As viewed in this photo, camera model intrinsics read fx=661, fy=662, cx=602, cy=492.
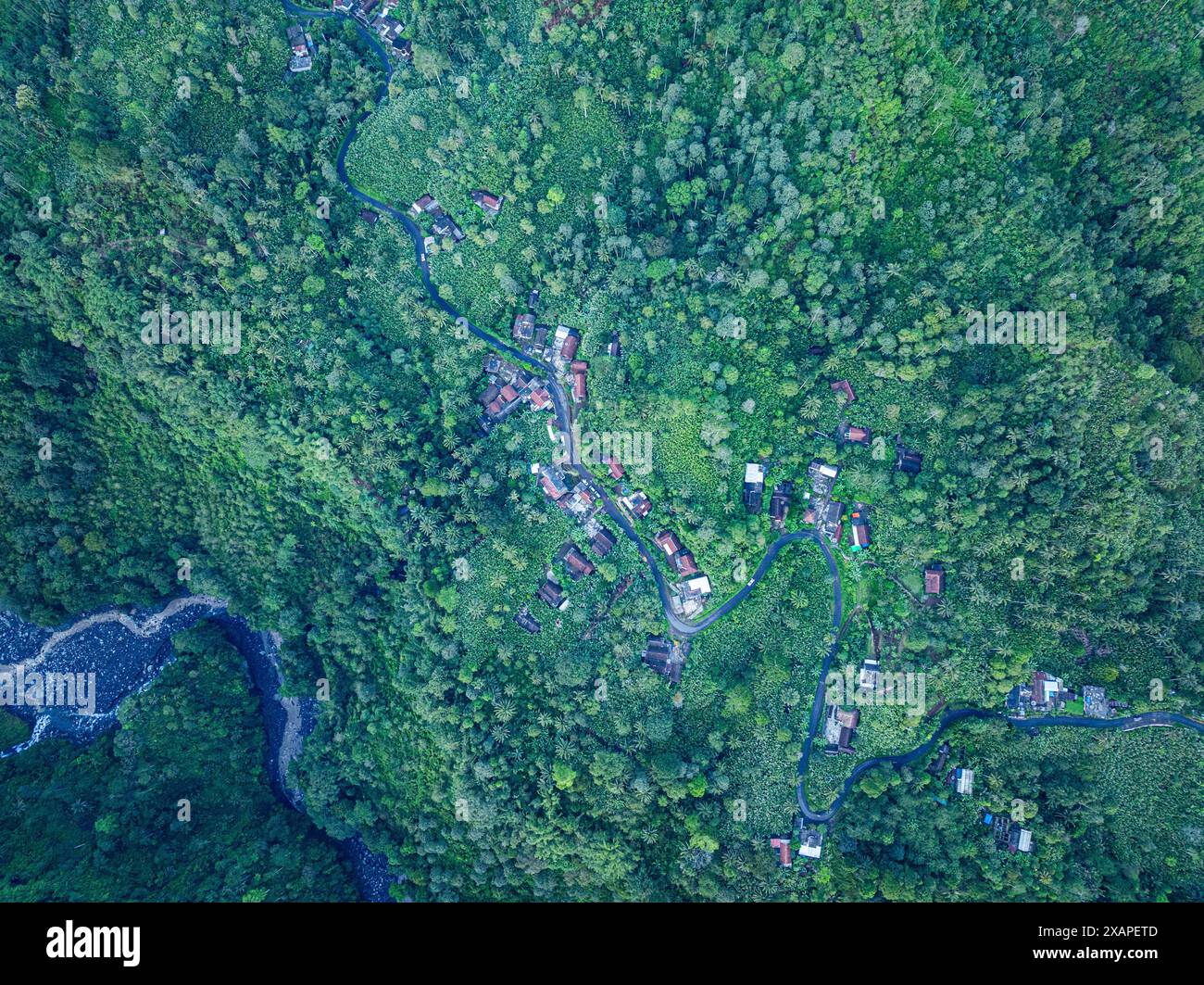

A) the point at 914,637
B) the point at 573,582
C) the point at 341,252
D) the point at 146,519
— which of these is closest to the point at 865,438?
the point at 914,637

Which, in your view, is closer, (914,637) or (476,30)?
Answer: (914,637)

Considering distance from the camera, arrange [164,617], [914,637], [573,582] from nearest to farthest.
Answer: [914,637], [573,582], [164,617]

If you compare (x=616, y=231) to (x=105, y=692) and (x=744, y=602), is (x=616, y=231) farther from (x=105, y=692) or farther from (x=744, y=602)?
(x=105, y=692)

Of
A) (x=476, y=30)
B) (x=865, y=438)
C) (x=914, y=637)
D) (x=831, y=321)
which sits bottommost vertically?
(x=914, y=637)

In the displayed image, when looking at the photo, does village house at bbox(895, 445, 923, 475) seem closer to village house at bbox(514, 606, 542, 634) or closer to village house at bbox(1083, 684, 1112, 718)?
village house at bbox(1083, 684, 1112, 718)

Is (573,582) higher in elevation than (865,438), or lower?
lower

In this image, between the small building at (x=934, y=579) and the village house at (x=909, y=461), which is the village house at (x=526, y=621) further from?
the village house at (x=909, y=461)
